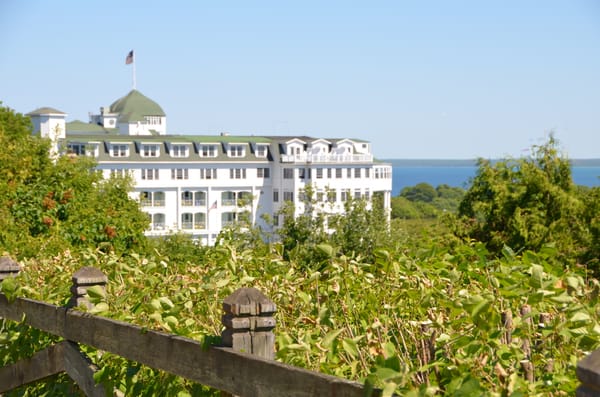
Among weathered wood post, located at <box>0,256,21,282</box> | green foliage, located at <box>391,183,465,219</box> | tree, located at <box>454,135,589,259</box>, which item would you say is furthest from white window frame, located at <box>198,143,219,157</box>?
weathered wood post, located at <box>0,256,21,282</box>

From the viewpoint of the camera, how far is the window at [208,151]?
93938mm

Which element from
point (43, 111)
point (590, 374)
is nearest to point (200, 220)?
point (43, 111)

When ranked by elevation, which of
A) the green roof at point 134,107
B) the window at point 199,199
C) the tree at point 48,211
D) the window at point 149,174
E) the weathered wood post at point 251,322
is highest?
the green roof at point 134,107

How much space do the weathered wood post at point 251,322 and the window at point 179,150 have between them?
90102mm

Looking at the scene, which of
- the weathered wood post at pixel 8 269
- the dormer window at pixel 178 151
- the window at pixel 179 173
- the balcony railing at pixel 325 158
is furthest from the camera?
the dormer window at pixel 178 151

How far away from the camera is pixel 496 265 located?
13.8 feet

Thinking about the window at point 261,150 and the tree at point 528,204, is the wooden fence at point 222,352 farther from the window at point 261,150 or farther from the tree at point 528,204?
the window at point 261,150

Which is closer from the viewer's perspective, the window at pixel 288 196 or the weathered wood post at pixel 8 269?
the weathered wood post at pixel 8 269

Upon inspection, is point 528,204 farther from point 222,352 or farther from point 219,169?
point 219,169

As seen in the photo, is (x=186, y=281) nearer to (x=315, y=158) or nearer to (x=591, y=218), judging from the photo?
(x=591, y=218)

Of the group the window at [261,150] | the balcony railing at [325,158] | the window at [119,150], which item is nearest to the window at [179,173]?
the window at [119,150]

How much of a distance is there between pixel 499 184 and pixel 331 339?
39369 mm

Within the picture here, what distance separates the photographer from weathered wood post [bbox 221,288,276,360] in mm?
3309

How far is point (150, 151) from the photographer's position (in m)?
91.4
